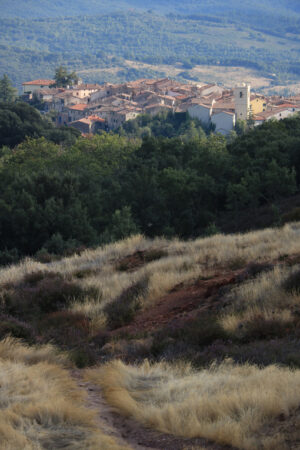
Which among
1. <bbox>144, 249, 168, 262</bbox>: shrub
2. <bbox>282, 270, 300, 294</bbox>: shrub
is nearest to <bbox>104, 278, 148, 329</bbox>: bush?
<bbox>282, 270, 300, 294</bbox>: shrub

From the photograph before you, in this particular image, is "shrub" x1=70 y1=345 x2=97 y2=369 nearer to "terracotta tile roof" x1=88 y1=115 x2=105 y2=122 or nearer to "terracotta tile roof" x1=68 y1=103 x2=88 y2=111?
"terracotta tile roof" x1=88 y1=115 x2=105 y2=122

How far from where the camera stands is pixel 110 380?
Result: 22.4 feet

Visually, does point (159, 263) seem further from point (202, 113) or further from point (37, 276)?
point (202, 113)

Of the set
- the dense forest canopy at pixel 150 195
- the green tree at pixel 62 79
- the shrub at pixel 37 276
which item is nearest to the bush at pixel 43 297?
the shrub at pixel 37 276

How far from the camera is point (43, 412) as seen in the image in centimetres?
582

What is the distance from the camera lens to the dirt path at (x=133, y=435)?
5203 mm

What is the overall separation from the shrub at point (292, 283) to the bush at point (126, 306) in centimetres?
258

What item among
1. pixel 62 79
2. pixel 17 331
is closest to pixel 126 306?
pixel 17 331

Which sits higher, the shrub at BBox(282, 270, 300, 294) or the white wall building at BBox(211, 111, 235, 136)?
the shrub at BBox(282, 270, 300, 294)

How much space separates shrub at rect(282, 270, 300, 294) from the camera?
9406 millimetres

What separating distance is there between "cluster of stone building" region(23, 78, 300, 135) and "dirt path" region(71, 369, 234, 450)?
113m

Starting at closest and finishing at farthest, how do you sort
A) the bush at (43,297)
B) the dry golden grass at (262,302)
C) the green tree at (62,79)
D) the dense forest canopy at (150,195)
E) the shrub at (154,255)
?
the dry golden grass at (262,302) < the bush at (43,297) < the shrub at (154,255) < the dense forest canopy at (150,195) < the green tree at (62,79)

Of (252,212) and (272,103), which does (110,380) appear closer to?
(252,212)

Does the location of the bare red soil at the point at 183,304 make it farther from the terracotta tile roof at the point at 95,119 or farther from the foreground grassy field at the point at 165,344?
the terracotta tile roof at the point at 95,119
